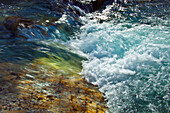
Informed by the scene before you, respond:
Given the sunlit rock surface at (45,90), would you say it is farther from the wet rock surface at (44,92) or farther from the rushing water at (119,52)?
the rushing water at (119,52)

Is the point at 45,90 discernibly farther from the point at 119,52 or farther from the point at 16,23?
the point at 16,23

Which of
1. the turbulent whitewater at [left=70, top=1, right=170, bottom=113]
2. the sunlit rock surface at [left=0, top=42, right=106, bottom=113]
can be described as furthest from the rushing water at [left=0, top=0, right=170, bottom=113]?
the sunlit rock surface at [left=0, top=42, right=106, bottom=113]

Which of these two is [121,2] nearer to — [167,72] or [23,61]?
[167,72]

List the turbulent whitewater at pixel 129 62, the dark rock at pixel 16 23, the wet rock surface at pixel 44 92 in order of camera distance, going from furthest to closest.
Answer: the dark rock at pixel 16 23
the turbulent whitewater at pixel 129 62
the wet rock surface at pixel 44 92

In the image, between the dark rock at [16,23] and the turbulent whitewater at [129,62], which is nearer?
the turbulent whitewater at [129,62]

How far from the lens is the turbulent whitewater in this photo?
3156 millimetres

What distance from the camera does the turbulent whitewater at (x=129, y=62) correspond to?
124 inches

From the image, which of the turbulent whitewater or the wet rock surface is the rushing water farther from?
the wet rock surface

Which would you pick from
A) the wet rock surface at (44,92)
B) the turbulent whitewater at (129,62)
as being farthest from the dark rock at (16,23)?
the wet rock surface at (44,92)

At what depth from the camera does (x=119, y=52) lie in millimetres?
5289

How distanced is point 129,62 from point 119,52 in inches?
35.9

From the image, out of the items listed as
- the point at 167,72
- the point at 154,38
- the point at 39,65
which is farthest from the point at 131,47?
the point at 39,65

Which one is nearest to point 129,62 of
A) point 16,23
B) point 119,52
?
point 119,52

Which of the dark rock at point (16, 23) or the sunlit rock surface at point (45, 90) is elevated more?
the dark rock at point (16, 23)
